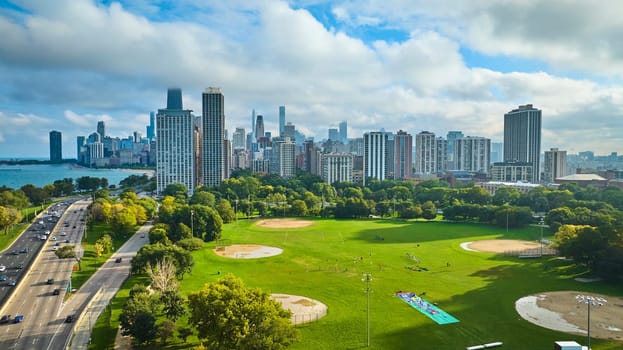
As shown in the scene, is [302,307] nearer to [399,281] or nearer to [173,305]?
[173,305]

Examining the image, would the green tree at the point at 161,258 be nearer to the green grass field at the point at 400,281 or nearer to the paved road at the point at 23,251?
the green grass field at the point at 400,281

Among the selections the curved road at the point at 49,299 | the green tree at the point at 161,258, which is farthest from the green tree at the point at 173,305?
the green tree at the point at 161,258

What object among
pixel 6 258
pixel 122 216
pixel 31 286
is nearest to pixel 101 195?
pixel 122 216

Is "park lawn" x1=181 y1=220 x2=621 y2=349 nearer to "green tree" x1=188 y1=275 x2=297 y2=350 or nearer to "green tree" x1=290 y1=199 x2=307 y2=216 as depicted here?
"green tree" x1=188 y1=275 x2=297 y2=350

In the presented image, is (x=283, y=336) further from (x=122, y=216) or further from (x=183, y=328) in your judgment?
(x=122, y=216)

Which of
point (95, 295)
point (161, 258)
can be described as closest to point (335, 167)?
point (161, 258)

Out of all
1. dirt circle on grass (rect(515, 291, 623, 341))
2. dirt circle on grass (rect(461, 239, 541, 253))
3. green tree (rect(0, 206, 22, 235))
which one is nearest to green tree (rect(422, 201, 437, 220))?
dirt circle on grass (rect(461, 239, 541, 253))
